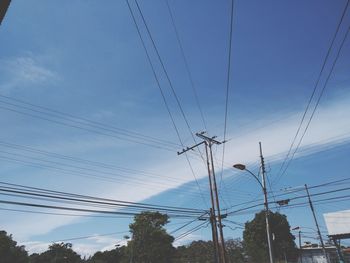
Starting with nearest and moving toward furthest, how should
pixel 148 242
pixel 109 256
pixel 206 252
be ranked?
pixel 148 242 → pixel 206 252 → pixel 109 256

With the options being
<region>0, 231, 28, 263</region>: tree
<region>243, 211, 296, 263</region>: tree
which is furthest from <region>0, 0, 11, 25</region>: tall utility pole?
<region>0, 231, 28, 263</region>: tree

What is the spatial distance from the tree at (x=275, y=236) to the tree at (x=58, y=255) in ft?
204

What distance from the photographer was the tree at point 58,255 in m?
89.2

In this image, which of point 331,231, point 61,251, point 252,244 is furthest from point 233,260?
point 331,231

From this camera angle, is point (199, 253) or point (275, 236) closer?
point (275, 236)

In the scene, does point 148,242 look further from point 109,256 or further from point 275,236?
point 109,256

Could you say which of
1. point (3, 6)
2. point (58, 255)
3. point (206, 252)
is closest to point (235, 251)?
point (206, 252)

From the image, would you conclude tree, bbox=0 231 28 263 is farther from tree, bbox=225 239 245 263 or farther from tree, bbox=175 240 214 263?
tree, bbox=225 239 245 263

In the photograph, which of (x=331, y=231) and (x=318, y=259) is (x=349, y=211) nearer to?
(x=331, y=231)

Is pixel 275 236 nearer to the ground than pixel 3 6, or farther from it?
farther from it

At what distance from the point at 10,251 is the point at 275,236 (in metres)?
55.1

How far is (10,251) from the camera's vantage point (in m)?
62.5

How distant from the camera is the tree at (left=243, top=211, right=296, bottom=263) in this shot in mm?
51656

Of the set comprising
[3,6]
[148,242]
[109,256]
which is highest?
[109,256]
